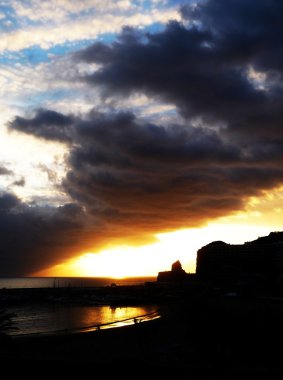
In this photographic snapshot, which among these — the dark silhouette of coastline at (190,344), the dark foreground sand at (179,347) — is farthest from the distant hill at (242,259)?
the dark foreground sand at (179,347)

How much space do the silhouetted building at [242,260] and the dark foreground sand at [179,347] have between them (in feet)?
→ 255

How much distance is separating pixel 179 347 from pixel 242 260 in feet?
379

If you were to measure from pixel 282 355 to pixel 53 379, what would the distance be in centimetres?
2088

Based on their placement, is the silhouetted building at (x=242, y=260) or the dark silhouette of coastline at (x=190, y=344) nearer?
the dark silhouette of coastline at (x=190, y=344)

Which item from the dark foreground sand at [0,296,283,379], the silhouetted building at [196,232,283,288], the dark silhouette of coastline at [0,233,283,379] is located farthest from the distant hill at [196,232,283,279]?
the dark foreground sand at [0,296,283,379]

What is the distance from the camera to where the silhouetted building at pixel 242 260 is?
409 feet

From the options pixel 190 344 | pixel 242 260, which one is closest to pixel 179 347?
pixel 190 344

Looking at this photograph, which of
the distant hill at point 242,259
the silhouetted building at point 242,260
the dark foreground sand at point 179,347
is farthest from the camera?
the distant hill at point 242,259

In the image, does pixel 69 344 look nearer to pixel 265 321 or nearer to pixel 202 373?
Answer: pixel 265 321

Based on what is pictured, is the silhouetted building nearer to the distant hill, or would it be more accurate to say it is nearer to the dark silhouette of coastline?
the distant hill

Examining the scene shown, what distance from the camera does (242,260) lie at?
461ft

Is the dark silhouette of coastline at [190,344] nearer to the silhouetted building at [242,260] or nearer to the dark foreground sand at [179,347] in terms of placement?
the dark foreground sand at [179,347]

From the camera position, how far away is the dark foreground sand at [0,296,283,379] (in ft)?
15.6

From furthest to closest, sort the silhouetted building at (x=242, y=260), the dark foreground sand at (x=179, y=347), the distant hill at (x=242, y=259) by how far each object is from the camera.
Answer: the distant hill at (x=242, y=259), the silhouetted building at (x=242, y=260), the dark foreground sand at (x=179, y=347)
